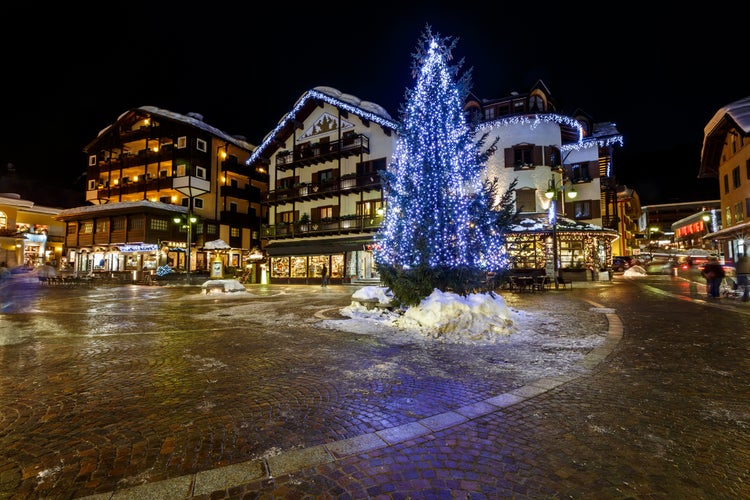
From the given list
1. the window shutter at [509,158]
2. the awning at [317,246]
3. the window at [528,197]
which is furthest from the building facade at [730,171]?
the awning at [317,246]

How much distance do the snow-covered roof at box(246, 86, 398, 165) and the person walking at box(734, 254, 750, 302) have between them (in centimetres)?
2072

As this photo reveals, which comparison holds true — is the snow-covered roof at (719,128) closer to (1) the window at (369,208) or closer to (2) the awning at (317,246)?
(1) the window at (369,208)

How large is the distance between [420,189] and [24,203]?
5571 cm

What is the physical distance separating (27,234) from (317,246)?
3827cm

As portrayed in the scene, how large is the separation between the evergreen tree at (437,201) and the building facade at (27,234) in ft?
150

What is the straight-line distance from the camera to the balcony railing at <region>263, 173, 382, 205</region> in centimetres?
2888

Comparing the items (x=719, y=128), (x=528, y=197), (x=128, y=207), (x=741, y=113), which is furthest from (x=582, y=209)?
(x=128, y=207)

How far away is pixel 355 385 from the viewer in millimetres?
4941

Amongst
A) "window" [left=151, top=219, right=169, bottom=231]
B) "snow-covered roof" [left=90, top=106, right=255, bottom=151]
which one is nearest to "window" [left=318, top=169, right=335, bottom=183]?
"snow-covered roof" [left=90, top=106, right=255, bottom=151]

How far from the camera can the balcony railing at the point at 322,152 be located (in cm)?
2977

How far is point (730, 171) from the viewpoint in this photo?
29828 millimetres

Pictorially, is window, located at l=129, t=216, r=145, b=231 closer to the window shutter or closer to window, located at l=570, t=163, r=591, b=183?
the window shutter

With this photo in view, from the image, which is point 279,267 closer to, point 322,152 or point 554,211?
point 322,152

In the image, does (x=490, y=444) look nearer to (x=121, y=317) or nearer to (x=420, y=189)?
(x=420, y=189)
